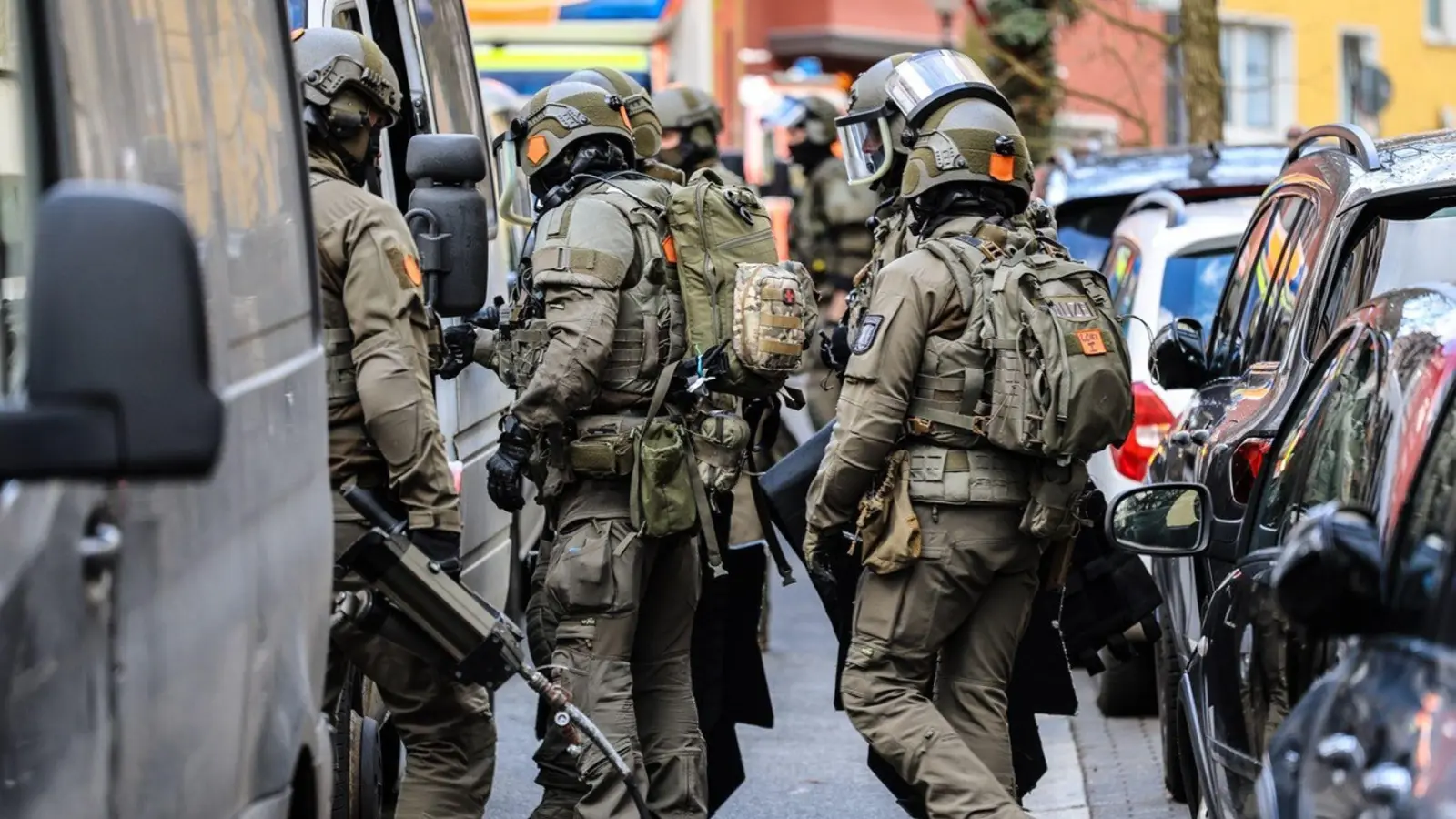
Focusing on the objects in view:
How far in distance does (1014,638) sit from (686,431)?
3.41ft

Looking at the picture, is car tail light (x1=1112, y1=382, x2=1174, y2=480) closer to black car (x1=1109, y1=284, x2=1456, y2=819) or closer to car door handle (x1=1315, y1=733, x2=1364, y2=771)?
black car (x1=1109, y1=284, x2=1456, y2=819)

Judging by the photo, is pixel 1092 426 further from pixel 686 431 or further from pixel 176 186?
pixel 176 186

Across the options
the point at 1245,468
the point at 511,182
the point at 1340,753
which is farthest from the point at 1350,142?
the point at 1340,753

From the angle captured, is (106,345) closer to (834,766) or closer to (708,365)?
(708,365)

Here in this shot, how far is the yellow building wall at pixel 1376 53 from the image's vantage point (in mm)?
35688

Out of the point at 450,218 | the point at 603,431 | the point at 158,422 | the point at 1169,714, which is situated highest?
the point at 158,422

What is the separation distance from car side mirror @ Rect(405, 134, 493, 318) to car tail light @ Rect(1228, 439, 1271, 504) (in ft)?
5.94

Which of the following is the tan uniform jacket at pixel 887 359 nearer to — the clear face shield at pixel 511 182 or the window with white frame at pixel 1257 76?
the clear face shield at pixel 511 182

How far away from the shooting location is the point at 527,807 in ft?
24.7

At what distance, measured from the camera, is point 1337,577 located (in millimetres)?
3145

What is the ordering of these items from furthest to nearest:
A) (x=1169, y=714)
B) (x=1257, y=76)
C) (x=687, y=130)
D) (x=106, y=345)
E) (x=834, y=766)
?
(x=1257, y=76) < (x=687, y=130) < (x=834, y=766) < (x=1169, y=714) < (x=106, y=345)

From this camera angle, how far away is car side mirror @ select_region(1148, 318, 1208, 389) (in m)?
7.34

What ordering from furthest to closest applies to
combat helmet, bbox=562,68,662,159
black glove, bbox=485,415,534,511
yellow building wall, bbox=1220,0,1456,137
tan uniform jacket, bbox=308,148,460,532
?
yellow building wall, bbox=1220,0,1456,137 → combat helmet, bbox=562,68,662,159 → black glove, bbox=485,415,534,511 → tan uniform jacket, bbox=308,148,460,532

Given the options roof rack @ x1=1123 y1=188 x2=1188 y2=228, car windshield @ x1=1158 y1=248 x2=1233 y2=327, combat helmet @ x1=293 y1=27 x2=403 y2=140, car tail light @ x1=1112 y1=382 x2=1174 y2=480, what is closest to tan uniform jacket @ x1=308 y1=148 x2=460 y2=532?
combat helmet @ x1=293 y1=27 x2=403 y2=140
